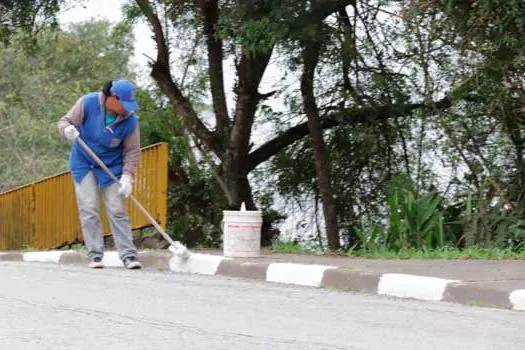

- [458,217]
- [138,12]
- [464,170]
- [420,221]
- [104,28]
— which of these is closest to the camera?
[420,221]

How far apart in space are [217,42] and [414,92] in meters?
2.96

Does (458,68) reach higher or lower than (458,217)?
higher

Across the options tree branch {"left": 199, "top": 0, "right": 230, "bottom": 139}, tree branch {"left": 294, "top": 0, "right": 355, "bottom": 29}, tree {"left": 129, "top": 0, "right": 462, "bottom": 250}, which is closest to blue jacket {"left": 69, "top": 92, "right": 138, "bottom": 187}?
tree branch {"left": 294, "top": 0, "right": 355, "bottom": 29}

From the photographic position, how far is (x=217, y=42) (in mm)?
15805

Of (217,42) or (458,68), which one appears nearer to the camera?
(458,68)

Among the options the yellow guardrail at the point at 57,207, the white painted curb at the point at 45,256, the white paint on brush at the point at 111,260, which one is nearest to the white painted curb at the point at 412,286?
the white paint on brush at the point at 111,260

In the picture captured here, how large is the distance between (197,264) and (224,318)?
3.91m

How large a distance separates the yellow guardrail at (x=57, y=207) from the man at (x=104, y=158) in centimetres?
341

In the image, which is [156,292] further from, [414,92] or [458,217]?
[414,92]

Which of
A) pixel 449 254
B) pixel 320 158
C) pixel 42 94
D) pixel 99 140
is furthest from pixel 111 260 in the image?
pixel 42 94

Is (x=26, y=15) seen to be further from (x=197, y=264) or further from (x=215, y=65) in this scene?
(x=197, y=264)

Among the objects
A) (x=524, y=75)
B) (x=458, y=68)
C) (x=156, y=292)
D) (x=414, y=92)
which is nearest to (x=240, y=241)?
(x=156, y=292)

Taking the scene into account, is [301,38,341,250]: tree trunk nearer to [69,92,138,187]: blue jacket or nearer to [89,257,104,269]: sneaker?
[69,92,138,187]: blue jacket

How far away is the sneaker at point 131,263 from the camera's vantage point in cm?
1007
